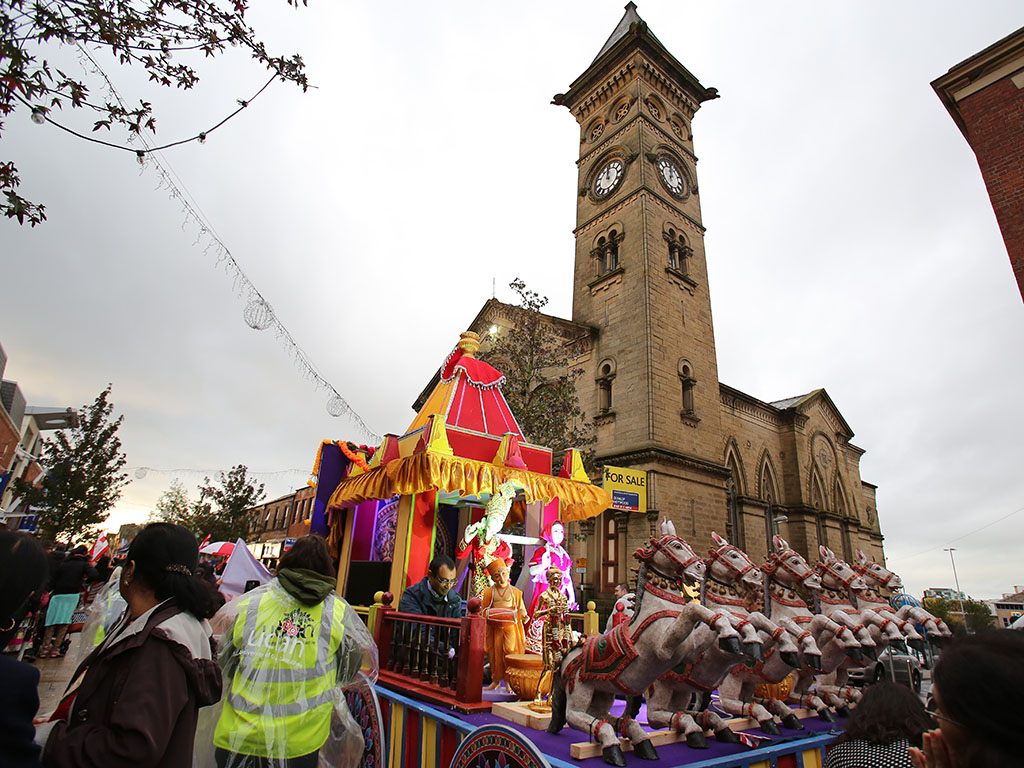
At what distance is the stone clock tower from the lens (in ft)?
55.1

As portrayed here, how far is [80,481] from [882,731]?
19614mm

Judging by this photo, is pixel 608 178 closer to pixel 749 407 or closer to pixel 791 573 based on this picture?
pixel 749 407

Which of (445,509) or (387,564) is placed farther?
(445,509)

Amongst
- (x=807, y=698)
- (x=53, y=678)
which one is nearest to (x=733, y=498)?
(x=807, y=698)

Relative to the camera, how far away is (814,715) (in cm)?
521

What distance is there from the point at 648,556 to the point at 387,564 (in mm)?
6222

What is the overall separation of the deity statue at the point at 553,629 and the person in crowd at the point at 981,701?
3.12m

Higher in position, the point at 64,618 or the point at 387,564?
the point at 387,564

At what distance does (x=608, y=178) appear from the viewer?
22.0 meters

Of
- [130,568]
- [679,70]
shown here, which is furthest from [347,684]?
[679,70]

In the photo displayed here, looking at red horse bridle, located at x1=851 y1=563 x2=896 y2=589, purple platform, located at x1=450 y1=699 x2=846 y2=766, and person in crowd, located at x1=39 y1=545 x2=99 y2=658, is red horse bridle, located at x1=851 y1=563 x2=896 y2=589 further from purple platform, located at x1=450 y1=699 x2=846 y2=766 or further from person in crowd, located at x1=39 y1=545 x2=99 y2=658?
person in crowd, located at x1=39 y1=545 x2=99 y2=658

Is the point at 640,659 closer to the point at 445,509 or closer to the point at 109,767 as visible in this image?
the point at 109,767

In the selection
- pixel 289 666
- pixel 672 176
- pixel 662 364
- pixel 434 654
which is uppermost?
pixel 672 176

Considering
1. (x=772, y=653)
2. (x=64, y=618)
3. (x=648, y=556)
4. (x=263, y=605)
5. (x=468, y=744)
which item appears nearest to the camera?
(x=263, y=605)
